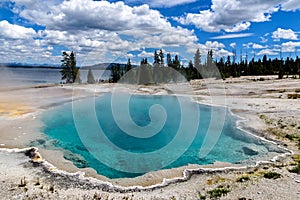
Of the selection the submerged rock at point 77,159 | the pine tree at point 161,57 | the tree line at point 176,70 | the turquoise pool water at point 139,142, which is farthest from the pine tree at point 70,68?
the submerged rock at point 77,159

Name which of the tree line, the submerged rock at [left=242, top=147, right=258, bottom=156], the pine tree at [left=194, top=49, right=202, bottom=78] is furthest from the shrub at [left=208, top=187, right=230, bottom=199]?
the pine tree at [left=194, top=49, right=202, bottom=78]

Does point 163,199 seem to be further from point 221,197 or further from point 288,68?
point 288,68

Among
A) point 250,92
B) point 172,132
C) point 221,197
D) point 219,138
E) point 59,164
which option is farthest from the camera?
point 250,92

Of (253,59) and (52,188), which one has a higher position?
(253,59)

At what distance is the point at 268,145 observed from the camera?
770 inches

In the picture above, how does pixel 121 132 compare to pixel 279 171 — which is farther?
pixel 121 132

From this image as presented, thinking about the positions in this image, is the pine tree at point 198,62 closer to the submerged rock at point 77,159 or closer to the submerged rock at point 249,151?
the submerged rock at point 249,151

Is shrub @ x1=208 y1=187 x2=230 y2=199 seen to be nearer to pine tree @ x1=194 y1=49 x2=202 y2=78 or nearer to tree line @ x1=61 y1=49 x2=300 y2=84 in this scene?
tree line @ x1=61 y1=49 x2=300 y2=84

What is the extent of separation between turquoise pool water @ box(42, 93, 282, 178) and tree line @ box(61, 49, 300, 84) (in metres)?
45.5

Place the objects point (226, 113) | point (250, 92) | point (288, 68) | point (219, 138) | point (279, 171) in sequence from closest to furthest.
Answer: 1. point (279, 171)
2. point (219, 138)
3. point (226, 113)
4. point (250, 92)
5. point (288, 68)

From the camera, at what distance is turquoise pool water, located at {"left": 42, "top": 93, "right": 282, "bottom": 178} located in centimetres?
1716

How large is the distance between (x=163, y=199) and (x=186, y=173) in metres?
3.68

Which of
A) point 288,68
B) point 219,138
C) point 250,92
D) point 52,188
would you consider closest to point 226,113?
point 219,138

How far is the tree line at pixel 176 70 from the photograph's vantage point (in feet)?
253
